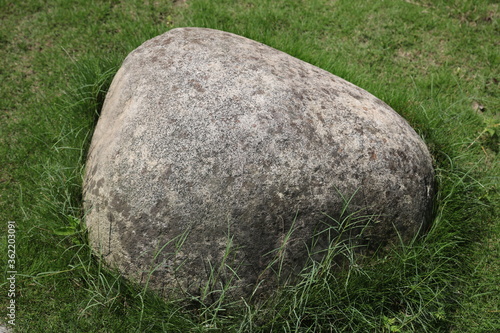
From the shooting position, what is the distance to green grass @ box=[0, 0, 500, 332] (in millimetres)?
2549

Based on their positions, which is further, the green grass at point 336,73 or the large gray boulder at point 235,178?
the green grass at point 336,73

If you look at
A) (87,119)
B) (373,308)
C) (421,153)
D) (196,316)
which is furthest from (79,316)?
(421,153)

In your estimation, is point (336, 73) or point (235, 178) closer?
point (235, 178)

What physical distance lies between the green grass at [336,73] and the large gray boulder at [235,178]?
0.15 m

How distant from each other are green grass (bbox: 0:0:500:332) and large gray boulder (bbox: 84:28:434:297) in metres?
0.15

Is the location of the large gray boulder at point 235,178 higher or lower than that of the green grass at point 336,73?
higher

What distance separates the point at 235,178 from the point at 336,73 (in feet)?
6.31

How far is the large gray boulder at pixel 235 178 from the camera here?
2346 millimetres

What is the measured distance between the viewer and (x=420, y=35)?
4.49m

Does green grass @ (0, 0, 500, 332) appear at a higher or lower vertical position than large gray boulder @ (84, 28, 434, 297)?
lower

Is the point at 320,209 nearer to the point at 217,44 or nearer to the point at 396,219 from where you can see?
the point at 396,219

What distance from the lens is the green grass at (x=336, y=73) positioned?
255cm

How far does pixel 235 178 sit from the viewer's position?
2342mm

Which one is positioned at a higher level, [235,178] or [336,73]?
[235,178]
